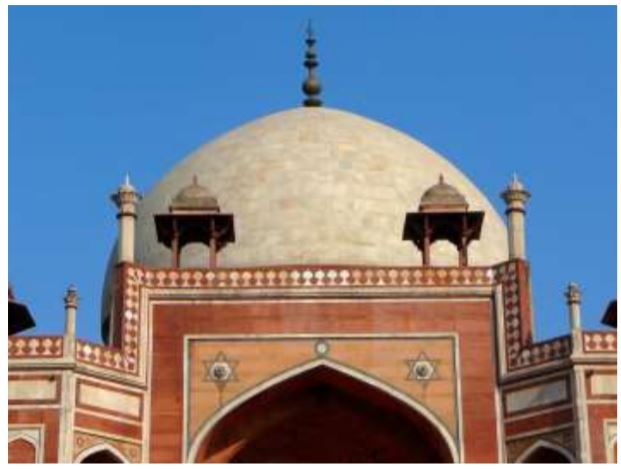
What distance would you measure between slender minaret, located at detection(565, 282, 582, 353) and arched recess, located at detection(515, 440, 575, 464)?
3.46ft

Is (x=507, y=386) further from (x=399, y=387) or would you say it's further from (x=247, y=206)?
(x=247, y=206)

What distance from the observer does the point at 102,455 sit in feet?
65.8

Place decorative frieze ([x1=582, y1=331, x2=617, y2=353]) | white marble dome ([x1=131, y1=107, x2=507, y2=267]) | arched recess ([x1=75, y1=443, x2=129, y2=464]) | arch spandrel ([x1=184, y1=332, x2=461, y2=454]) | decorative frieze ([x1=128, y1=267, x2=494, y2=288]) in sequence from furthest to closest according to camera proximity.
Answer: white marble dome ([x1=131, y1=107, x2=507, y2=267]), decorative frieze ([x1=128, y1=267, x2=494, y2=288]), arch spandrel ([x1=184, y1=332, x2=461, y2=454]), decorative frieze ([x1=582, y1=331, x2=617, y2=353]), arched recess ([x1=75, y1=443, x2=129, y2=464])

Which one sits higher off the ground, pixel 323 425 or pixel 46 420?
pixel 323 425

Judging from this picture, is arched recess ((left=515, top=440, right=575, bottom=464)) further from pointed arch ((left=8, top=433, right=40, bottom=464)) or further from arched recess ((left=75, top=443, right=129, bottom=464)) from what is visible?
pointed arch ((left=8, top=433, right=40, bottom=464))

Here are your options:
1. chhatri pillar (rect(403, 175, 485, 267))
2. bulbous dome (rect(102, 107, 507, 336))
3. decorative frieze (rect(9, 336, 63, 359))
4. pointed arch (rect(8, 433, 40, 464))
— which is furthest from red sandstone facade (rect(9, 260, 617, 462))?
bulbous dome (rect(102, 107, 507, 336))

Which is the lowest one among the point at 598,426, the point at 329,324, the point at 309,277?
the point at 598,426

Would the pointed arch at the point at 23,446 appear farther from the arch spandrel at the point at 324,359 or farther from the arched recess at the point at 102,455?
the arch spandrel at the point at 324,359

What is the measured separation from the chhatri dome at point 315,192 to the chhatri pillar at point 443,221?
0.86 metres

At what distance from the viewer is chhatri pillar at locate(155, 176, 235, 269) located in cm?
2222

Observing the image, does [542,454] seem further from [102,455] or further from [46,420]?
[46,420]

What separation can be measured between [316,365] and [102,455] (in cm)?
255

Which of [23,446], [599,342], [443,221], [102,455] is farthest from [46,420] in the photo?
[599,342]

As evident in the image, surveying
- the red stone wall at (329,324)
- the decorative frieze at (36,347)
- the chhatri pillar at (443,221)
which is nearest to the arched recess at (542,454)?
the red stone wall at (329,324)
